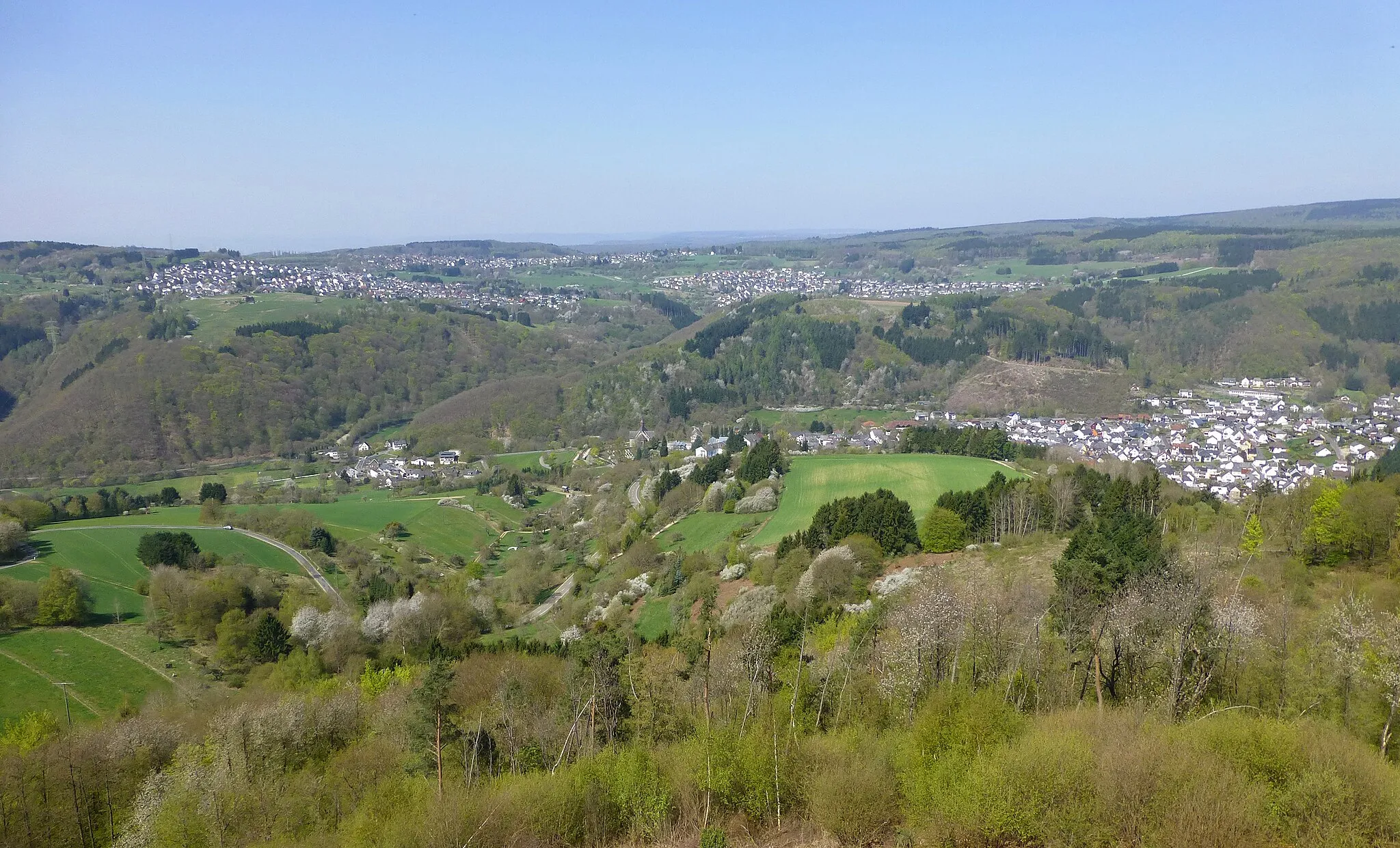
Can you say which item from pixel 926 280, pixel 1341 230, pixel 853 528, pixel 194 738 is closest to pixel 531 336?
pixel 926 280

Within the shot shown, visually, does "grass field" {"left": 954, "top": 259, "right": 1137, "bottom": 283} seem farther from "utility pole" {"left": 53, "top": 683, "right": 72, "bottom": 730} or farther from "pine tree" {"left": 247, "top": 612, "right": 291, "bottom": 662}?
"utility pole" {"left": 53, "top": 683, "right": 72, "bottom": 730}

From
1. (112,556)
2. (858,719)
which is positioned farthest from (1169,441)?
(112,556)

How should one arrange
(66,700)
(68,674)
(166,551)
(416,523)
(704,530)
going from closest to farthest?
(66,700) → (68,674) → (166,551) → (704,530) → (416,523)

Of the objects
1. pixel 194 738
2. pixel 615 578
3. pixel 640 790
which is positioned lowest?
pixel 615 578

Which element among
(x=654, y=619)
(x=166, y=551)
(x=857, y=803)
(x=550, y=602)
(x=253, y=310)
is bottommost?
(x=550, y=602)

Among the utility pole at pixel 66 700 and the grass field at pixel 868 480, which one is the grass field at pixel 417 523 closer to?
the grass field at pixel 868 480

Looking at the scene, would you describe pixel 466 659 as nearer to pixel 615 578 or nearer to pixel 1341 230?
pixel 615 578

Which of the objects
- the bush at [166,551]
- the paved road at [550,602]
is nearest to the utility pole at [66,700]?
the bush at [166,551]

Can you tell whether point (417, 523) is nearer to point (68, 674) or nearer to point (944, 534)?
point (68, 674)
